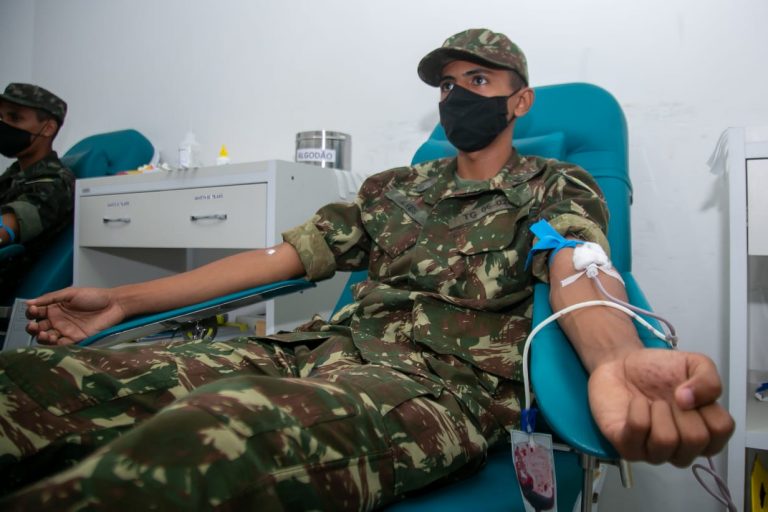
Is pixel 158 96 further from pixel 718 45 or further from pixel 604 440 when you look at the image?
pixel 604 440

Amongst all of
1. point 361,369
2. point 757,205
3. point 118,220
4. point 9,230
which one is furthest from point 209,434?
point 9,230

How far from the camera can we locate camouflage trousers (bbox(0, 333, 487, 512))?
0.47 m

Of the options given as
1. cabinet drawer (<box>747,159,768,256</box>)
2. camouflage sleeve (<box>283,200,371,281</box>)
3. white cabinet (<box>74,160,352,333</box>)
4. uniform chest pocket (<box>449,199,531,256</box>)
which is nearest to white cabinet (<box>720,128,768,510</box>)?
cabinet drawer (<box>747,159,768,256</box>)

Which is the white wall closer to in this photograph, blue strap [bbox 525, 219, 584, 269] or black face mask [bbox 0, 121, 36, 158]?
black face mask [bbox 0, 121, 36, 158]

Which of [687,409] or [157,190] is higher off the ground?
[157,190]

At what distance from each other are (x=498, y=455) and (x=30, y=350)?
68 centimetres

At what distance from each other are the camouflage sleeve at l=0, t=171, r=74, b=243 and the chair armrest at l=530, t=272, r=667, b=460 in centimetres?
191

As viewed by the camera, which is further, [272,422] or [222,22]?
[222,22]

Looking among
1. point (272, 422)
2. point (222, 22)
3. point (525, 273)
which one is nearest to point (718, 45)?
point (525, 273)

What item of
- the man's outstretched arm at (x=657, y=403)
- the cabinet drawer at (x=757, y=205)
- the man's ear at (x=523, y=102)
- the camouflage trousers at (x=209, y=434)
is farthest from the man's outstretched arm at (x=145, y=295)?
the cabinet drawer at (x=757, y=205)

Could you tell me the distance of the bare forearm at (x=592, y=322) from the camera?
2.12ft

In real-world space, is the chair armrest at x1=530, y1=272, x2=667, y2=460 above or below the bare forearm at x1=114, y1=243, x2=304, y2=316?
below

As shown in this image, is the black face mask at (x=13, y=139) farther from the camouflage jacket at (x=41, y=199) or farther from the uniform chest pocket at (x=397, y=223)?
the uniform chest pocket at (x=397, y=223)

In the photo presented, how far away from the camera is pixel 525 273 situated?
1022mm
